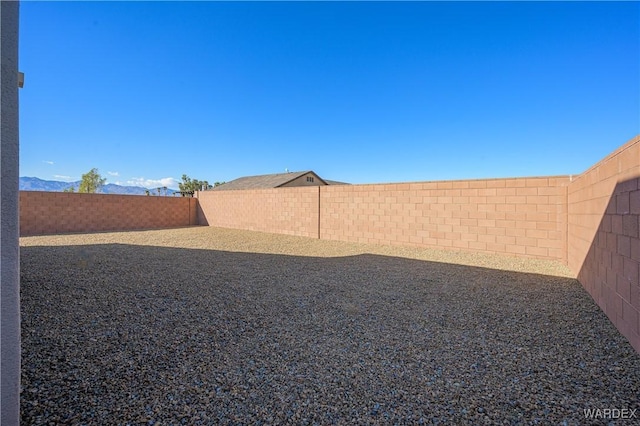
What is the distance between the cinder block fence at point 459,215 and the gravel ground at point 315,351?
2.22 ft

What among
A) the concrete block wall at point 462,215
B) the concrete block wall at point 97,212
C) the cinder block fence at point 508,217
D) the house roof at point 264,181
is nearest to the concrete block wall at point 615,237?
the cinder block fence at point 508,217

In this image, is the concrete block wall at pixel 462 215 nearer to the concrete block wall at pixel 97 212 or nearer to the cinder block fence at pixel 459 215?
the cinder block fence at pixel 459 215

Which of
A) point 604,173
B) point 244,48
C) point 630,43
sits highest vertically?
point 244,48

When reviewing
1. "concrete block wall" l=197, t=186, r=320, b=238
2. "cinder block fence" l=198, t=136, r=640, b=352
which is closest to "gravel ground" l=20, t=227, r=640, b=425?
"cinder block fence" l=198, t=136, r=640, b=352

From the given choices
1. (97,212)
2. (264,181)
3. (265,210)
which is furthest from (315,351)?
(264,181)

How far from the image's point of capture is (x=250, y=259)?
21.5ft

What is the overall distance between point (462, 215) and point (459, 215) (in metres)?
0.07

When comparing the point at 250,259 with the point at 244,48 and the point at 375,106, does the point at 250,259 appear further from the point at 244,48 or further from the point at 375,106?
the point at 375,106

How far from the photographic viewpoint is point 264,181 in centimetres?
2458

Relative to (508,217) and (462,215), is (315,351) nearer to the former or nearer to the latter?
(462,215)

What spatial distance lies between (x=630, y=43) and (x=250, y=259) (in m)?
10.7

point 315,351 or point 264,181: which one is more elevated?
point 264,181

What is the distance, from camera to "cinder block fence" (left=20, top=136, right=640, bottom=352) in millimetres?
2785

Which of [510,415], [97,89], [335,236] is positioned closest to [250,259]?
[335,236]
